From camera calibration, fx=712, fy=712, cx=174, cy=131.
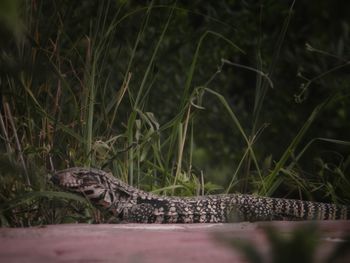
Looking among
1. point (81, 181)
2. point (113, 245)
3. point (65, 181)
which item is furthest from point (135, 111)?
point (113, 245)

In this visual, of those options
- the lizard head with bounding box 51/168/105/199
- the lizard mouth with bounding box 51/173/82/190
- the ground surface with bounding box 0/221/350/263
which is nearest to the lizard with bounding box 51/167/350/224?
the lizard head with bounding box 51/168/105/199

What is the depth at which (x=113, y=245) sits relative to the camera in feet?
9.02

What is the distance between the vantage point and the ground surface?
244cm

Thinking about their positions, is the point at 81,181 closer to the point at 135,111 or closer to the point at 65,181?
the point at 65,181

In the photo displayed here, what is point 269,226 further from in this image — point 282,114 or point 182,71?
point 182,71

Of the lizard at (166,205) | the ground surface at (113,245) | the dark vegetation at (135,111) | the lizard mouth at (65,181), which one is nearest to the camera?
the ground surface at (113,245)

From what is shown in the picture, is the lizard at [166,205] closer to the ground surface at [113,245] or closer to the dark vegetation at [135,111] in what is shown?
the dark vegetation at [135,111]

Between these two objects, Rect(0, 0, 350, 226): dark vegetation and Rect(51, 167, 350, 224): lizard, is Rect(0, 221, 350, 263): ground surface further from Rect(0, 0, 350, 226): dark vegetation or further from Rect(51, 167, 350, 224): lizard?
Rect(51, 167, 350, 224): lizard

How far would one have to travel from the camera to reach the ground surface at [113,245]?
2436 millimetres

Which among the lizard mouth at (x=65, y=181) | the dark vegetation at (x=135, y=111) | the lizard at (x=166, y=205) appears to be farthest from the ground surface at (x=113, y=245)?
the lizard at (x=166, y=205)

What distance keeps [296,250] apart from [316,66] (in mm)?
7382

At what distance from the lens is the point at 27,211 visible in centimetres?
457

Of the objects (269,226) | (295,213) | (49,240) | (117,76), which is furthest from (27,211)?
(117,76)

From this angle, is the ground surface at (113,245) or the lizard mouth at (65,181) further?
the lizard mouth at (65,181)
